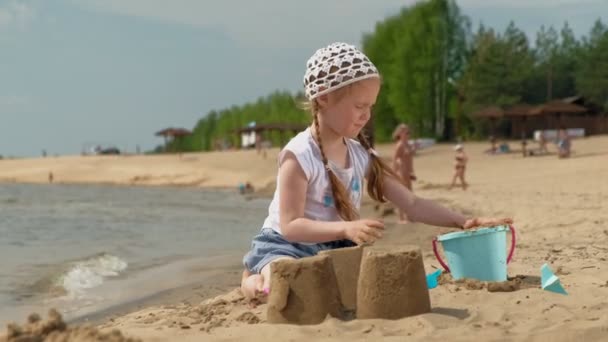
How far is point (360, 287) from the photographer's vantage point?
2.91 meters

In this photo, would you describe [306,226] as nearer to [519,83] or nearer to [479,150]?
[479,150]

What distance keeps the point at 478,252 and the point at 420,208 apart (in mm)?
358

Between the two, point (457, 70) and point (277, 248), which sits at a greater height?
point (457, 70)

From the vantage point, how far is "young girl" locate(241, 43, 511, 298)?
10.5ft

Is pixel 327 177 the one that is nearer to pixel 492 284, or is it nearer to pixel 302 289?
pixel 302 289

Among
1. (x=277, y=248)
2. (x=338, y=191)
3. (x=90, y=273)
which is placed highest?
(x=338, y=191)

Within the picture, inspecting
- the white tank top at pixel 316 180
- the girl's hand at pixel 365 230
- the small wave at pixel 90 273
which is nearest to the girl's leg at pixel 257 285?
the white tank top at pixel 316 180

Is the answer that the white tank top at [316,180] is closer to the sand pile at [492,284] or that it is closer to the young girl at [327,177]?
the young girl at [327,177]

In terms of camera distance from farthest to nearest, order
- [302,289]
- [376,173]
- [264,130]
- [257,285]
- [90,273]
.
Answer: [264,130], [90,273], [376,173], [257,285], [302,289]

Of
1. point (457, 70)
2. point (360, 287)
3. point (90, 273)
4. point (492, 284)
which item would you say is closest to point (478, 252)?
point (492, 284)

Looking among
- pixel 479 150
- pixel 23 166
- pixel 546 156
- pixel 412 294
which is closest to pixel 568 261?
pixel 412 294

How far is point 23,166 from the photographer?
5100 cm

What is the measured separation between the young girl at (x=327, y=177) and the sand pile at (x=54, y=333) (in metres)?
0.76

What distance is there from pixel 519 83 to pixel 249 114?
162ft
